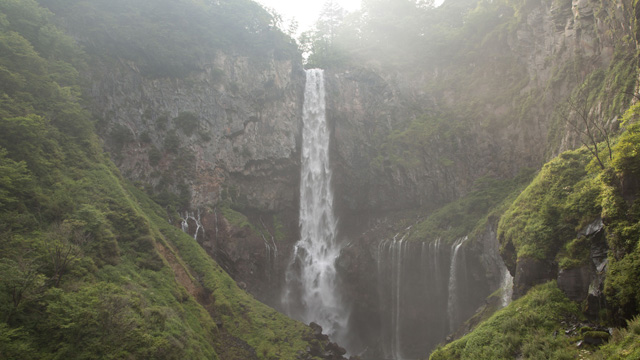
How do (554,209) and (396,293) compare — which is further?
(396,293)

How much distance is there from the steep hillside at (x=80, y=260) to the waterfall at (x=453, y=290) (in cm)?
922

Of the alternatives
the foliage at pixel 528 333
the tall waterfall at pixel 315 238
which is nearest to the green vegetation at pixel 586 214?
the foliage at pixel 528 333

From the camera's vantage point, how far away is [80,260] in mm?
15461

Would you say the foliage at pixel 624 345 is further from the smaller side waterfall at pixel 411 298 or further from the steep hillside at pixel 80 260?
the smaller side waterfall at pixel 411 298

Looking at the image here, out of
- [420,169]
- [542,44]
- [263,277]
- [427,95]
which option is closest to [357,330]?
[263,277]

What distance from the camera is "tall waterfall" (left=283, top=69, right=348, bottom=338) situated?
114 feet

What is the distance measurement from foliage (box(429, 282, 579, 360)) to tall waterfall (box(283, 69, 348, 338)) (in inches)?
785

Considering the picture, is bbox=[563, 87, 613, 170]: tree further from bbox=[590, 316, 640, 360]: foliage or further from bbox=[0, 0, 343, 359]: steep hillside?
bbox=[0, 0, 343, 359]: steep hillside

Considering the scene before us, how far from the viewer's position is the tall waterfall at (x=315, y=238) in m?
34.6

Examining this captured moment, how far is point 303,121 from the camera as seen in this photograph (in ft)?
136

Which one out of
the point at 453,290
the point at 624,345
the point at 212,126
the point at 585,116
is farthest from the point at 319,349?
the point at 212,126

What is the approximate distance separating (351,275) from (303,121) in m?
17.2

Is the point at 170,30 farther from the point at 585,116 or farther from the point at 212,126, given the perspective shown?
the point at 585,116

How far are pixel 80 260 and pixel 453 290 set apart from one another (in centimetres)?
2396
